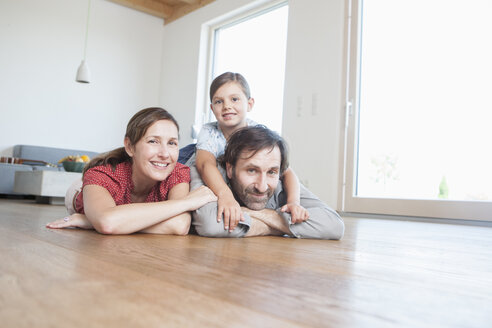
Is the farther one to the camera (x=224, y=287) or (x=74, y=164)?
(x=74, y=164)

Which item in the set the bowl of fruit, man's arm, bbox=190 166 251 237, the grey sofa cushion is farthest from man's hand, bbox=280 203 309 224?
the grey sofa cushion

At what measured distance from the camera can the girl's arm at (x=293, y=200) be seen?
5.24 ft

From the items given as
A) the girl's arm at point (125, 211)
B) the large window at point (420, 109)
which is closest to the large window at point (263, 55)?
the large window at point (420, 109)

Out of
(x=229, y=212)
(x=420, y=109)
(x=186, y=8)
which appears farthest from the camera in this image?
(x=186, y=8)

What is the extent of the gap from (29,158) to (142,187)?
15.1 feet

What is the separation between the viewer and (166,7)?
6930 millimetres

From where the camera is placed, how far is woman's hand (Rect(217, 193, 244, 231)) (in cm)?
150

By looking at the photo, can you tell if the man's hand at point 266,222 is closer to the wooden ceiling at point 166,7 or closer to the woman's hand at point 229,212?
the woman's hand at point 229,212

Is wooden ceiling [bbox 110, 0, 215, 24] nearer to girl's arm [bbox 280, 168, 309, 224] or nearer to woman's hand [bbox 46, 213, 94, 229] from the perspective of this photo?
girl's arm [bbox 280, 168, 309, 224]

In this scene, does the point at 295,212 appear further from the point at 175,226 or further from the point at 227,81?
the point at 227,81

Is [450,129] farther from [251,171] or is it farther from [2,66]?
[2,66]

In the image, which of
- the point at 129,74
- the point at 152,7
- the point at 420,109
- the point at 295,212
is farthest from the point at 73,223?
the point at 152,7

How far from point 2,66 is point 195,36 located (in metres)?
2.81

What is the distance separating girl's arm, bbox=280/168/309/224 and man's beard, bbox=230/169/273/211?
0.09 meters
